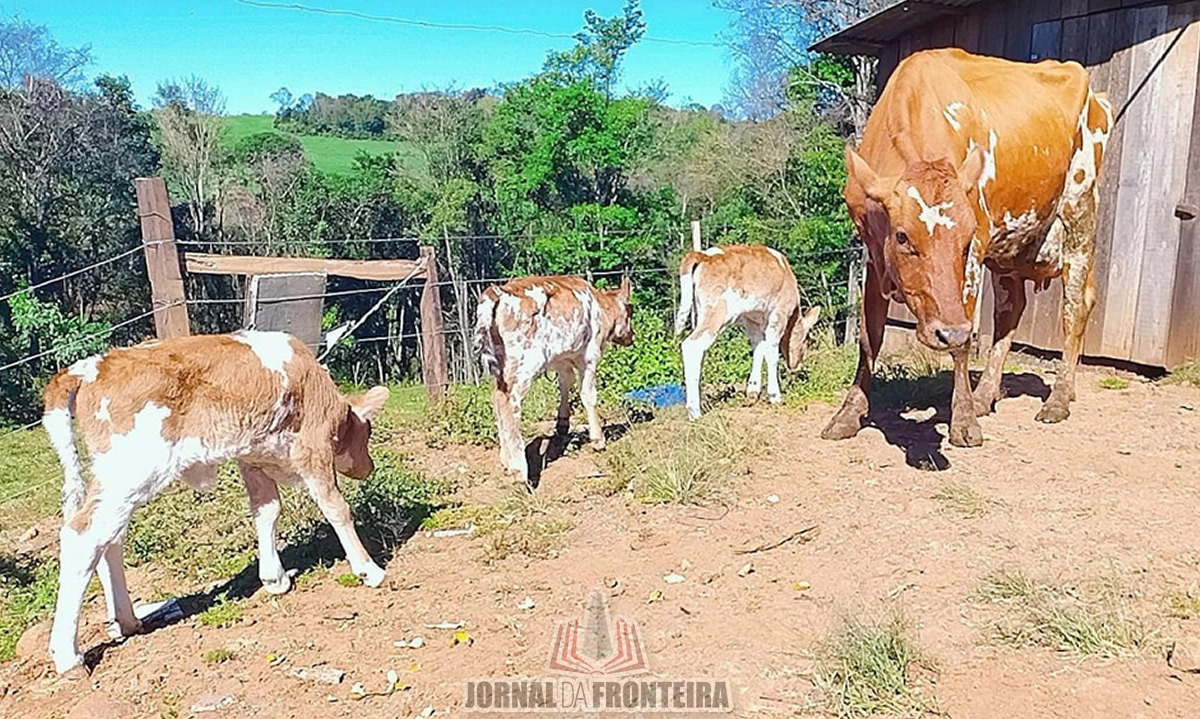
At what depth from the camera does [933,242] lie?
16.5 feet

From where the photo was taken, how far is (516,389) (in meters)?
6.50

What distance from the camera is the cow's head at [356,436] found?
519cm

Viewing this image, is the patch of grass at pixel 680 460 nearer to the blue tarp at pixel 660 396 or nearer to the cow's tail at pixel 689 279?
the cow's tail at pixel 689 279

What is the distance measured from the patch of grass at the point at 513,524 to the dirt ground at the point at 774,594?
0.10 metres

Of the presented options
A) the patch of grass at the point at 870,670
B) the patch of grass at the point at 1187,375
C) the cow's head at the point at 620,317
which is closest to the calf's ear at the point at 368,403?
the cow's head at the point at 620,317

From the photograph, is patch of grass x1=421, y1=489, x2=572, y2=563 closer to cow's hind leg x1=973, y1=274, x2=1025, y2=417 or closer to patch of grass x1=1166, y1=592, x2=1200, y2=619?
patch of grass x1=1166, y1=592, x2=1200, y2=619

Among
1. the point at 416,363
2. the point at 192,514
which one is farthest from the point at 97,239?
the point at 192,514

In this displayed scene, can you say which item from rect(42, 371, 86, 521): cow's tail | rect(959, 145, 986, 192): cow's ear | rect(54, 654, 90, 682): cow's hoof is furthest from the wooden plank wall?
rect(54, 654, 90, 682): cow's hoof

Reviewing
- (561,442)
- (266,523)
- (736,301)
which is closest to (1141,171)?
(736,301)

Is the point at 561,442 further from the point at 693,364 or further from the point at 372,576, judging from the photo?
the point at 372,576

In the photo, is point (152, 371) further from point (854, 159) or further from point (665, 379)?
point (665, 379)

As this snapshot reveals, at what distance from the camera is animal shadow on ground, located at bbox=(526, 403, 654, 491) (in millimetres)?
6980

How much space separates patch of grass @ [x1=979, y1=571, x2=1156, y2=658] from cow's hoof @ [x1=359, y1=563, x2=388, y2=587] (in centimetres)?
298

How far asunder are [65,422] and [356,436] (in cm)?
164
